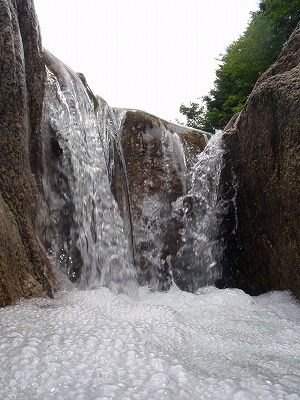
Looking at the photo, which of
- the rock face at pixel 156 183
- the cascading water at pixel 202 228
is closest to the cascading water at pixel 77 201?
the rock face at pixel 156 183

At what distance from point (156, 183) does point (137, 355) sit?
4.32 metres

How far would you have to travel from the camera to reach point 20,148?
286cm

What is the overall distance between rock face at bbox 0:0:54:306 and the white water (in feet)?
Result: 0.98

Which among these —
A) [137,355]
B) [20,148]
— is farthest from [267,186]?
[137,355]

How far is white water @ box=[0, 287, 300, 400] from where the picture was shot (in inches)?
44.2

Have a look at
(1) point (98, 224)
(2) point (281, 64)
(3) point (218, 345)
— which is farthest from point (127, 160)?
(3) point (218, 345)

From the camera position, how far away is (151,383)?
115 centimetres

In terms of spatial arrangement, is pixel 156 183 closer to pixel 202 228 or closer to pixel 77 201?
pixel 202 228

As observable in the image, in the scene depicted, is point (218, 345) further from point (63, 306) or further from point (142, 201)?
point (142, 201)

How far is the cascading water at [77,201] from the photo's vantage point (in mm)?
3516

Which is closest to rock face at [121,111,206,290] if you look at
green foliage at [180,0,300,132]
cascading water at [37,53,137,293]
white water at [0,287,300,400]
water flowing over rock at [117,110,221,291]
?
water flowing over rock at [117,110,221,291]

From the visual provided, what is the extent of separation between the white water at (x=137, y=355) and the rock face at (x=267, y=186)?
158 cm

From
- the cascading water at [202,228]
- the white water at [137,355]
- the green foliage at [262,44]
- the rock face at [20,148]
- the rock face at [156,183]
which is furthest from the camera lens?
the green foliage at [262,44]

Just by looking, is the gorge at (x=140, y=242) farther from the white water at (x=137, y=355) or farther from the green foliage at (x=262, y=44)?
the green foliage at (x=262, y=44)
